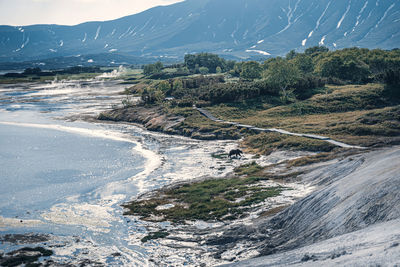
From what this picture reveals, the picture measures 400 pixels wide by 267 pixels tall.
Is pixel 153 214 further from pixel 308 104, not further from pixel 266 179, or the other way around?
pixel 308 104

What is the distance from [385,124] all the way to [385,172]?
3544 centimetres

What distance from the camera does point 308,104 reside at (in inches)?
3302

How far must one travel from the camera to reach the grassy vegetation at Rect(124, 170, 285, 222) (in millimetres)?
32875

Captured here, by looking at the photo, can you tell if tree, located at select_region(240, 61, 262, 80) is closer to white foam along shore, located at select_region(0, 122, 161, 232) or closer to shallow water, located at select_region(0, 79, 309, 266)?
shallow water, located at select_region(0, 79, 309, 266)

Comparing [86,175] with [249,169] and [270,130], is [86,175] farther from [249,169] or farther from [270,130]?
[270,130]

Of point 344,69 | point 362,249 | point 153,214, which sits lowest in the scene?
point 153,214

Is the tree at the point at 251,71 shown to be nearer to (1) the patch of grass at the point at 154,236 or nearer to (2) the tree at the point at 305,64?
(2) the tree at the point at 305,64

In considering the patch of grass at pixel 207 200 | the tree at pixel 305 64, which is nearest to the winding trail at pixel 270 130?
the patch of grass at pixel 207 200

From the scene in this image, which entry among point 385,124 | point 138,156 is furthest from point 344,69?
point 138,156

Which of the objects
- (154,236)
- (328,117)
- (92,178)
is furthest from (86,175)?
(328,117)

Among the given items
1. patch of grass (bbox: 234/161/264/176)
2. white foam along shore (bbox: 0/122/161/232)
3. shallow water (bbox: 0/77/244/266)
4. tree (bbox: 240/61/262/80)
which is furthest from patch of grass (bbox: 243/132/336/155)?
tree (bbox: 240/61/262/80)

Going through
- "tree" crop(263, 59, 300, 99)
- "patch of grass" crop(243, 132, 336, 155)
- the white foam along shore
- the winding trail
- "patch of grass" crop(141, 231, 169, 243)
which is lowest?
"patch of grass" crop(141, 231, 169, 243)

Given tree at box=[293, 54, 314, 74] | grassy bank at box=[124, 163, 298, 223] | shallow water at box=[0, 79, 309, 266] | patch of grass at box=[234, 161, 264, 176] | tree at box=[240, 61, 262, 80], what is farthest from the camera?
tree at box=[240, 61, 262, 80]

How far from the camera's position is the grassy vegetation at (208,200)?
32.9 meters
